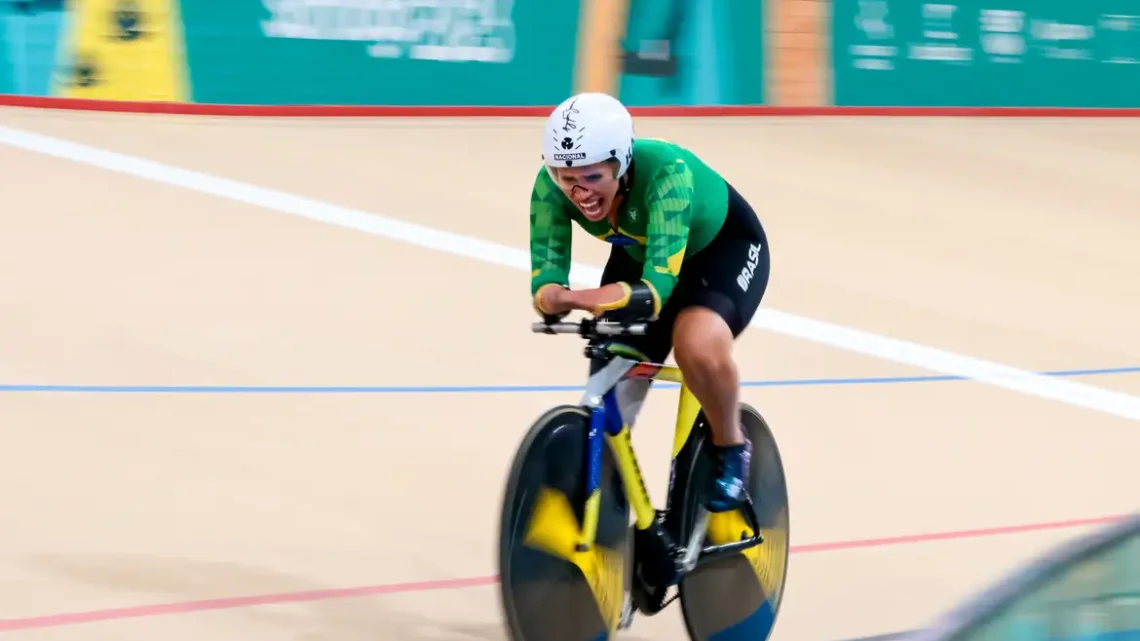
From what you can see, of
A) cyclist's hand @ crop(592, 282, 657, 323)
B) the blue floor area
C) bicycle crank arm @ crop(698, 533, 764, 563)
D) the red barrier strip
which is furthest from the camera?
the red barrier strip

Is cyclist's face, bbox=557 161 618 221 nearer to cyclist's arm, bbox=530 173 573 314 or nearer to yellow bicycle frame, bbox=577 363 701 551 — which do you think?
cyclist's arm, bbox=530 173 573 314

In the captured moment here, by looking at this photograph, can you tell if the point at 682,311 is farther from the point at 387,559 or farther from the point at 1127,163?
the point at 1127,163

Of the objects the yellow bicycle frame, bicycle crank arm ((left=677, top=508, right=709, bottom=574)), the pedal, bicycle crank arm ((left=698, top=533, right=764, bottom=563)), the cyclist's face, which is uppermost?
the cyclist's face

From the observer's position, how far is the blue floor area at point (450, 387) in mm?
5410

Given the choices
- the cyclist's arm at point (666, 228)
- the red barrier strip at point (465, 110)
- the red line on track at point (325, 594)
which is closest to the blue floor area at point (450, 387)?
the red line on track at point (325, 594)

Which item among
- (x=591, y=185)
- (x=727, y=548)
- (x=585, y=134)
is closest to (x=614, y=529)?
(x=727, y=548)

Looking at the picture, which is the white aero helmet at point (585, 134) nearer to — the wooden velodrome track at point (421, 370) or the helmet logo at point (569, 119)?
the helmet logo at point (569, 119)

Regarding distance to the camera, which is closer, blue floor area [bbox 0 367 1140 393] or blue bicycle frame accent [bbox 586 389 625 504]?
blue bicycle frame accent [bbox 586 389 625 504]

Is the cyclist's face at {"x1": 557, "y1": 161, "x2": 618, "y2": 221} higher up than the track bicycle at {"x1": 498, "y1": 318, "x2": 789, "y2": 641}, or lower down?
higher up

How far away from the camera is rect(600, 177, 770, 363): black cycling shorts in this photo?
3467 millimetres

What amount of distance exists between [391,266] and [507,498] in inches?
162

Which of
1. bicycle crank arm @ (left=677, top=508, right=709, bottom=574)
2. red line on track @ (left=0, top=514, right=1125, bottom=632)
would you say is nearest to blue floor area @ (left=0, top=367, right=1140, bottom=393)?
red line on track @ (left=0, top=514, right=1125, bottom=632)

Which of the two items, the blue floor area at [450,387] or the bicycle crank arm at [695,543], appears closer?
the bicycle crank arm at [695,543]

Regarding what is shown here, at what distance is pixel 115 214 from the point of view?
7.39 meters
